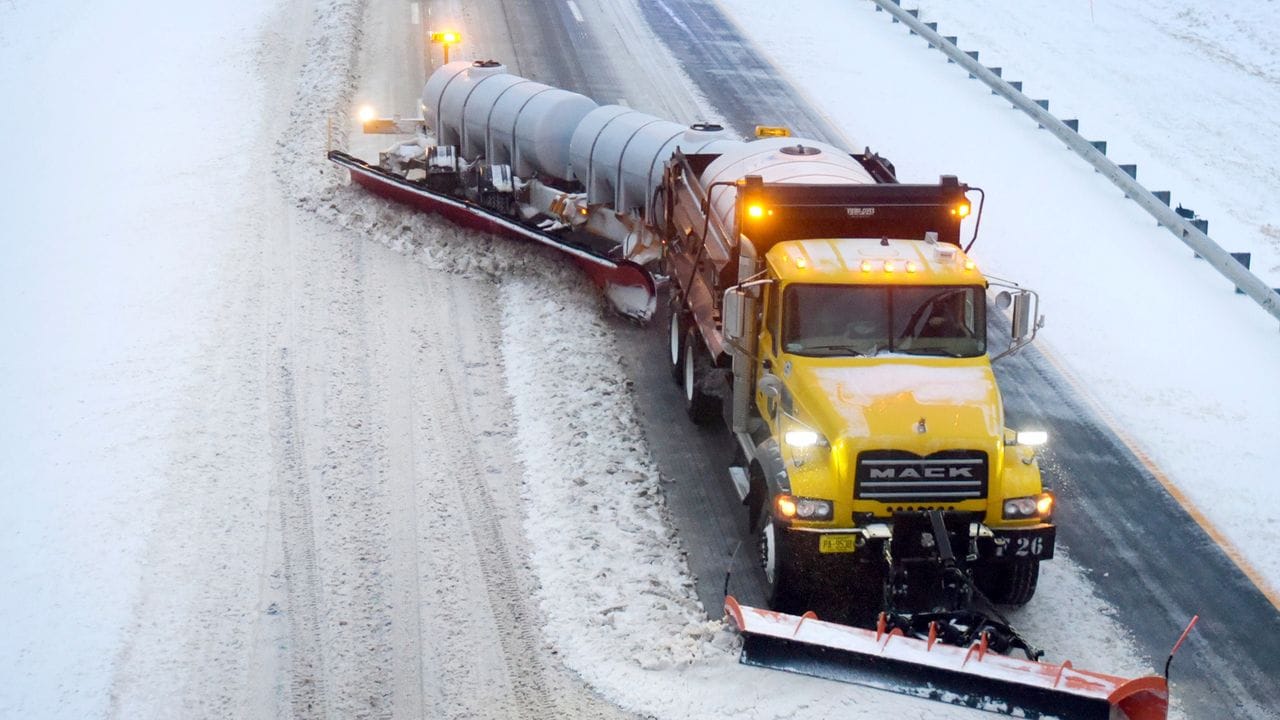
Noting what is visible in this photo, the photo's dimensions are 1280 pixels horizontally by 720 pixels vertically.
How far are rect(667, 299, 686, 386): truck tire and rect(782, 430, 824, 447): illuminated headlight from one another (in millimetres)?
4248

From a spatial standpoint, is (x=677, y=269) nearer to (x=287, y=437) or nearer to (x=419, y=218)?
(x=287, y=437)

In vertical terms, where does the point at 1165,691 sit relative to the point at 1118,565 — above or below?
above

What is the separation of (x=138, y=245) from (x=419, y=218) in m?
4.09

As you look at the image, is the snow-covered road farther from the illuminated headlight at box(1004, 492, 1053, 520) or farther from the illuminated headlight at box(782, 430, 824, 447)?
the illuminated headlight at box(782, 430, 824, 447)

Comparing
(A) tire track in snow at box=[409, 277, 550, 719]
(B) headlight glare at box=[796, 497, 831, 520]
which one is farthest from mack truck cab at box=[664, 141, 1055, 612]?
(A) tire track in snow at box=[409, 277, 550, 719]

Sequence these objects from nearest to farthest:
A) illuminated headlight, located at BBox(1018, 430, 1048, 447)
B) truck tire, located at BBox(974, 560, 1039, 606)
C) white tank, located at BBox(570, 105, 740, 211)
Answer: illuminated headlight, located at BBox(1018, 430, 1048, 447), truck tire, located at BBox(974, 560, 1039, 606), white tank, located at BBox(570, 105, 740, 211)

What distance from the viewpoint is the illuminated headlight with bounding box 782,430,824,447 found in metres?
9.85

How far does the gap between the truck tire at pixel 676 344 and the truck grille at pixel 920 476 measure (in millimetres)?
4781

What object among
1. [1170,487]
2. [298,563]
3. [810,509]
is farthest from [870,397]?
[298,563]

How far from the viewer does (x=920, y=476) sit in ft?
31.5

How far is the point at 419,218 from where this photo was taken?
19.0 metres

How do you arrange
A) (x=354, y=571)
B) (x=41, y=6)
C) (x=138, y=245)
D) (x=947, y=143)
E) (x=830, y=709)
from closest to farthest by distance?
(x=830, y=709), (x=354, y=571), (x=138, y=245), (x=947, y=143), (x=41, y=6)

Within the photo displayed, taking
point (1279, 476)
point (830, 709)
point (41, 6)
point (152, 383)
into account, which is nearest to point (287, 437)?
point (152, 383)

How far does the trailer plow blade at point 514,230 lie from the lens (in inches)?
629
